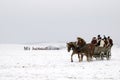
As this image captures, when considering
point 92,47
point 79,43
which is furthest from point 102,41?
point 79,43

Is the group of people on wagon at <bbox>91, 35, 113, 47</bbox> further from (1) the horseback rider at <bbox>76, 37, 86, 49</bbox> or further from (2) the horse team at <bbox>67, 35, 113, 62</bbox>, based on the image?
(1) the horseback rider at <bbox>76, 37, 86, 49</bbox>

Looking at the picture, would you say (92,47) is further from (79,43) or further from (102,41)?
(102,41)

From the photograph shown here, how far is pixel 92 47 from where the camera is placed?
25.1 m

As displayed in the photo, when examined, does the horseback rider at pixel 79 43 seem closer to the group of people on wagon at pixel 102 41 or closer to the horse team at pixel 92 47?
the horse team at pixel 92 47

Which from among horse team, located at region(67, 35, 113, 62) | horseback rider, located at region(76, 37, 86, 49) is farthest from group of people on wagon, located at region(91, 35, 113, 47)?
horseback rider, located at region(76, 37, 86, 49)

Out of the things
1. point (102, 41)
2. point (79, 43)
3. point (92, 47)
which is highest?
point (102, 41)

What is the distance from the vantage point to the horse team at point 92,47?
80.6 ft

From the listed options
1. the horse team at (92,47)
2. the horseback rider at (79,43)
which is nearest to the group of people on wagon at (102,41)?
the horse team at (92,47)

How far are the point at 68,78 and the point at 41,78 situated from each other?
1.02 metres

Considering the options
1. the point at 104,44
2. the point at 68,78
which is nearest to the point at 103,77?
the point at 68,78

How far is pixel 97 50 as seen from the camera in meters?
26.0

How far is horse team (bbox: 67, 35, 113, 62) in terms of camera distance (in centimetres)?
2458

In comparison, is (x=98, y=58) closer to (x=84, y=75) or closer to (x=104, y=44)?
(x=104, y=44)

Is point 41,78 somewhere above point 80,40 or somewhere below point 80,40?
below
